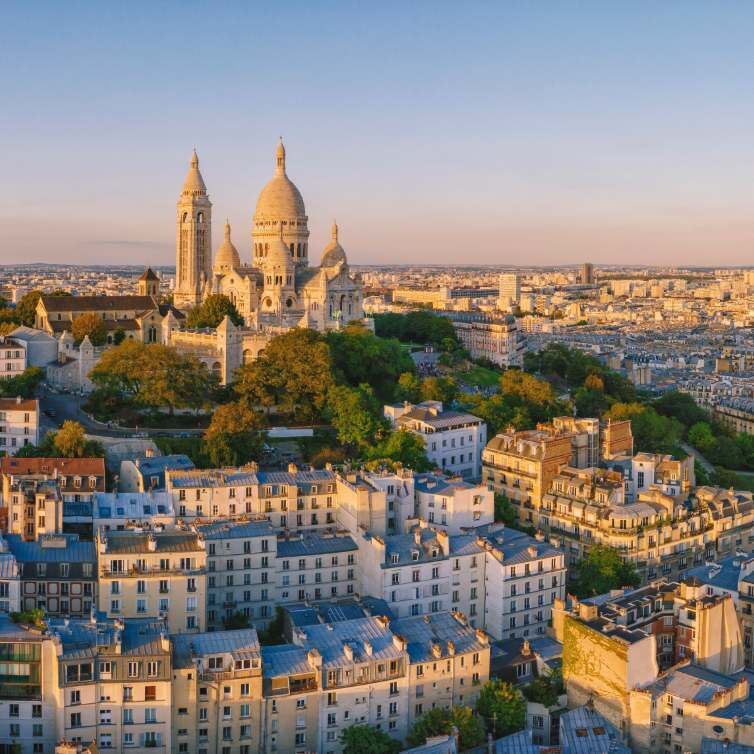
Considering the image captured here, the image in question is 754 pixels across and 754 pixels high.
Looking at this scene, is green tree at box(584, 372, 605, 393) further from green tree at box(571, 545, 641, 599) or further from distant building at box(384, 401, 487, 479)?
green tree at box(571, 545, 641, 599)

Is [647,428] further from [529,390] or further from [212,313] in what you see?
[212,313]

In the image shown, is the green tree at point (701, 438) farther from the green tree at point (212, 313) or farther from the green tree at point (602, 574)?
the green tree at point (602, 574)

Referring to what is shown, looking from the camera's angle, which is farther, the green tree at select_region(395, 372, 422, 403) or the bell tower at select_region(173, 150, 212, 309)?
the bell tower at select_region(173, 150, 212, 309)

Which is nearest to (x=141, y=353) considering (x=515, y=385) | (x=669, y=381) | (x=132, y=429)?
(x=132, y=429)

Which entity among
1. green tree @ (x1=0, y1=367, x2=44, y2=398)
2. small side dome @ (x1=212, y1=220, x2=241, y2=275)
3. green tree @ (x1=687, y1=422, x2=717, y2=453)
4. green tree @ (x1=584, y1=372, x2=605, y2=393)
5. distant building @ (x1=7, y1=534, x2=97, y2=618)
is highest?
small side dome @ (x1=212, y1=220, x2=241, y2=275)

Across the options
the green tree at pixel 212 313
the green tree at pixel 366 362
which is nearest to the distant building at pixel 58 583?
the green tree at pixel 366 362

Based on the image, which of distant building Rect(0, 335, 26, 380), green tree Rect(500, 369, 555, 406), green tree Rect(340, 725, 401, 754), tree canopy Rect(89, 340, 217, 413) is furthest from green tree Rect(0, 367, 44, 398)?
green tree Rect(340, 725, 401, 754)
